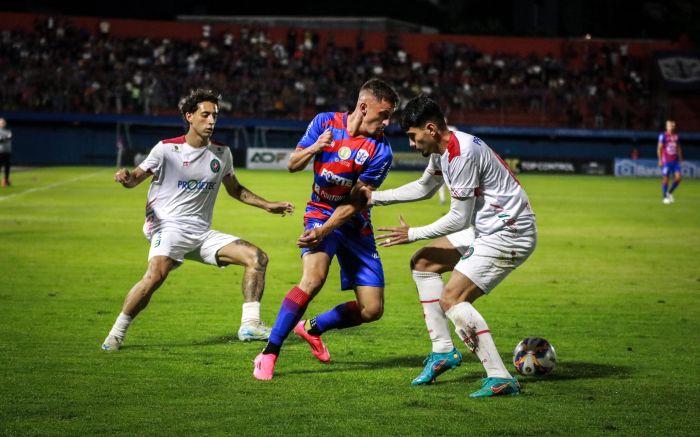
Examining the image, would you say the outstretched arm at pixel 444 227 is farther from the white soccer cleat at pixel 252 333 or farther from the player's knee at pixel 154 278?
the player's knee at pixel 154 278

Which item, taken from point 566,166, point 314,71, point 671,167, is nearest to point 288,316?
point 671,167

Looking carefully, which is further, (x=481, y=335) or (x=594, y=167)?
(x=594, y=167)

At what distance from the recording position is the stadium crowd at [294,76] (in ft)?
164

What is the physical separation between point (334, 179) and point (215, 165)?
1.97 meters

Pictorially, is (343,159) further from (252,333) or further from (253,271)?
(252,333)

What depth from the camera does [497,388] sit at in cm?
726

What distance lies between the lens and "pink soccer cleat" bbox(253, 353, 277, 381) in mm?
7805

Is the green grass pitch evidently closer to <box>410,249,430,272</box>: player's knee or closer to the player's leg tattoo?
the player's leg tattoo

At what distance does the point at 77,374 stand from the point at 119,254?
9155 mm

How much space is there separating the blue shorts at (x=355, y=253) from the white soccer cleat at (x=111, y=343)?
1.91 meters

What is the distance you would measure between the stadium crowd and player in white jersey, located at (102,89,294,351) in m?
40.7

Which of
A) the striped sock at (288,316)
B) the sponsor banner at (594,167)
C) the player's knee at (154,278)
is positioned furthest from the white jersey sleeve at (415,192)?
the sponsor banner at (594,167)

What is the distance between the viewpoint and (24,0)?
62.2m

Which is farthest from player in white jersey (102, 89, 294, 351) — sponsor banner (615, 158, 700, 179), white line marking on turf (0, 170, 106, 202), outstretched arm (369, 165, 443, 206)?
sponsor banner (615, 158, 700, 179)
